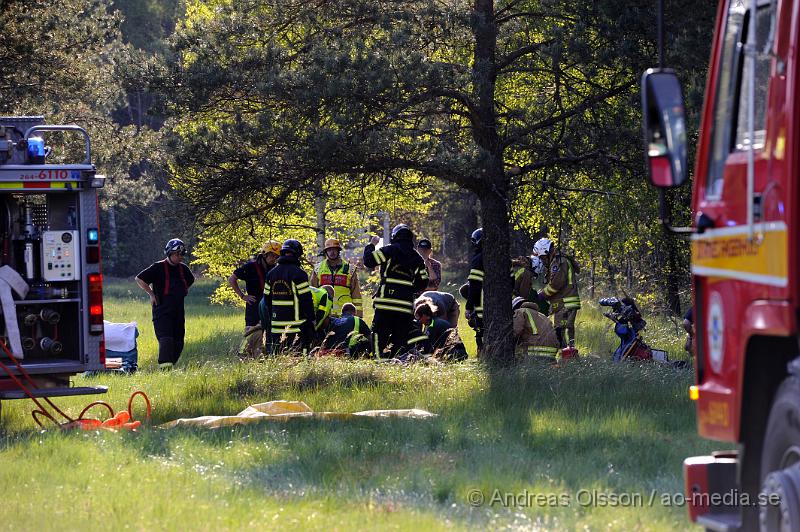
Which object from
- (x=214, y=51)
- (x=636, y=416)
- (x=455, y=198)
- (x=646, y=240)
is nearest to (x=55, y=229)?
(x=214, y=51)

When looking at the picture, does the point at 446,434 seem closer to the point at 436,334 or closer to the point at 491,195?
the point at 491,195

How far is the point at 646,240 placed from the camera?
61.9 ft

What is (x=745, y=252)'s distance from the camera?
4.25 metres

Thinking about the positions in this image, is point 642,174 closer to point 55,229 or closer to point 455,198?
point 55,229

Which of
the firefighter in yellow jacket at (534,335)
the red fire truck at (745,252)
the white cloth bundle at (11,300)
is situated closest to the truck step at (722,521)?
the red fire truck at (745,252)

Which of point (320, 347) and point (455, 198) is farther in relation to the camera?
point (455, 198)

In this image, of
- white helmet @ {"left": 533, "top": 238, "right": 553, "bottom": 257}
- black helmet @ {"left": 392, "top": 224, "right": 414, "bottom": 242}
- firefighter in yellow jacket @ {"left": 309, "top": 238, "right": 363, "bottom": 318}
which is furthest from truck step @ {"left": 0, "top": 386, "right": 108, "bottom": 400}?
white helmet @ {"left": 533, "top": 238, "right": 553, "bottom": 257}

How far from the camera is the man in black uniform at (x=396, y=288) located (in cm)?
1374

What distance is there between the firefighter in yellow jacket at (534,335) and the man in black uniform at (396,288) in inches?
49.7

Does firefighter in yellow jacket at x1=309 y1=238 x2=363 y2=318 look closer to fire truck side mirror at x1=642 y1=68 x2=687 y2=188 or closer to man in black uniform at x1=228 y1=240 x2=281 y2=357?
man in black uniform at x1=228 y1=240 x2=281 y2=357

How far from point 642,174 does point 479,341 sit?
3463 millimetres

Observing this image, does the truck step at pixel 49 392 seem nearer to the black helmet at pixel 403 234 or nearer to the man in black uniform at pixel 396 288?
the man in black uniform at pixel 396 288

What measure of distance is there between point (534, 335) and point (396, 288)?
5.78 ft

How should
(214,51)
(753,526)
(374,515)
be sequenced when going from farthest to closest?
(214,51), (374,515), (753,526)
